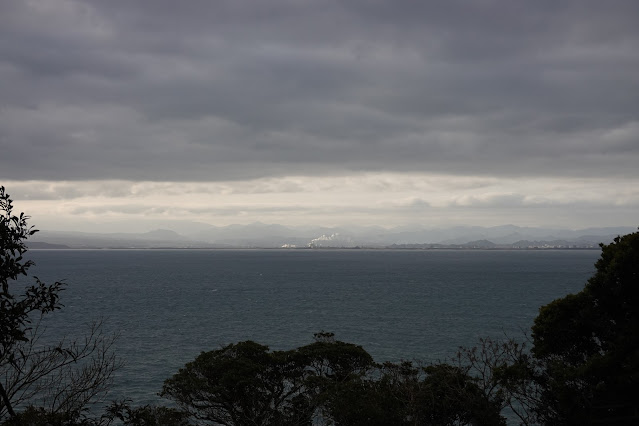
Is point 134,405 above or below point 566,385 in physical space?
below

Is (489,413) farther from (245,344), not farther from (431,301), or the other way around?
(431,301)

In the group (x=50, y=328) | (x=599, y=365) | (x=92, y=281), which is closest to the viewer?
(x=599, y=365)

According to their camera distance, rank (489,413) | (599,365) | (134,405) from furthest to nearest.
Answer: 1. (134,405)
2. (489,413)
3. (599,365)

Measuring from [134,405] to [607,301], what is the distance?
31.1 m

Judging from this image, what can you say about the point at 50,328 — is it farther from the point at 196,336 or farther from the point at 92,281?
the point at 92,281

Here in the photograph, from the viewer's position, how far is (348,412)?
20266 millimetres

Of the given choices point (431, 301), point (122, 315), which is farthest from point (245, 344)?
point (431, 301)

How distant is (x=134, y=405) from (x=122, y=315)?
48785 mm

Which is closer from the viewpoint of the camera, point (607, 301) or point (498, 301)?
point (607, 301)

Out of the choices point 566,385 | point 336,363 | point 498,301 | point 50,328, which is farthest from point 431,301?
point 566,385

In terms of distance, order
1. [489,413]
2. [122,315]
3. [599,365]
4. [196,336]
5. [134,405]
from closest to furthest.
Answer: [599,365], [489,413], [134,405], [196,336], [122,315]

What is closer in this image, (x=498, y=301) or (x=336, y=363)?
(x=336, y=363)

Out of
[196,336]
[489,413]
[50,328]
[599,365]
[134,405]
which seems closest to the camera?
[599,365]

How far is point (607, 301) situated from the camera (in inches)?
802
